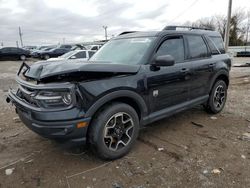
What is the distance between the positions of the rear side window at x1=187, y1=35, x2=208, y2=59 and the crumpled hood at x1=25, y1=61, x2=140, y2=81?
5.25 ft

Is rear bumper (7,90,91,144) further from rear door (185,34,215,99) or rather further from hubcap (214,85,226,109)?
hubcap (214,85,226,109)

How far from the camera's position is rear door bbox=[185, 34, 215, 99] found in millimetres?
4184

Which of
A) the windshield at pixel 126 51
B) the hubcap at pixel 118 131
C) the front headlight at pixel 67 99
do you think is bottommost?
the hubcap at pixel 118 131

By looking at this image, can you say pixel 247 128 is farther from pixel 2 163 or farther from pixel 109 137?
pixel 2 163

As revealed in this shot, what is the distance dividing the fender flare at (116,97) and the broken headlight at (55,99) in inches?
11.2

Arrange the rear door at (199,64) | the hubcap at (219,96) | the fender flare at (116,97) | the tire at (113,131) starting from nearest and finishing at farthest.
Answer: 1. the fender flare at (116,97)
2. the tire at (113,131)
3. the rear door at (199,64)
4. the hubcap at (219,96)

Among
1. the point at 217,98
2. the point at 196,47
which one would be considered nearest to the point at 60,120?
the point at 196,47

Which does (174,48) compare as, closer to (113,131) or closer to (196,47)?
(196,47)

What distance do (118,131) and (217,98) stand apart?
294cm

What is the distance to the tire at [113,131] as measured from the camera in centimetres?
283

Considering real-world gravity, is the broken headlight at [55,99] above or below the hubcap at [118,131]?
above

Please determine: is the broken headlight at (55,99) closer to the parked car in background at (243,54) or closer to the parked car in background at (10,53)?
the parked car in background at (10,53)

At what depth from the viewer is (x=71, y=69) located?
2.58m

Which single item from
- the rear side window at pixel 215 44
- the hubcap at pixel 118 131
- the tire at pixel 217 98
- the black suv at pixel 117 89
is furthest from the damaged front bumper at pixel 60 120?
the rear side window at pixel 215 44
